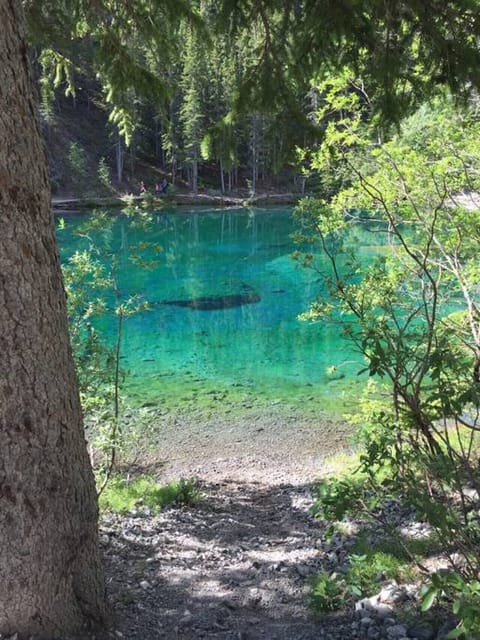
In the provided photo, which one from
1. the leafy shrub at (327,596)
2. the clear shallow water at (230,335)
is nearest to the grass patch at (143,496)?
the clear shallow water at (230,335)

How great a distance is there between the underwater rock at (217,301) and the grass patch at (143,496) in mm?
12071

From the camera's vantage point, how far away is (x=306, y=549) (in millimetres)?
4938

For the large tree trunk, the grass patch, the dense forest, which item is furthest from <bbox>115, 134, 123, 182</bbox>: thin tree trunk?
the large tree trunk

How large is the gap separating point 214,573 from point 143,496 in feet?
8.60

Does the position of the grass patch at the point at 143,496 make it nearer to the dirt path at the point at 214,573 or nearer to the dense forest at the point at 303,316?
the dense forest at the point at 303,316

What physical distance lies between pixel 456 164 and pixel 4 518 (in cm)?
605

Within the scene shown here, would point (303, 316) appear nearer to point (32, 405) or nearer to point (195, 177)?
point (32, 405)

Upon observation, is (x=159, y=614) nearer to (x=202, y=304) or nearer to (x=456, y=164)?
(x=456, y=164)

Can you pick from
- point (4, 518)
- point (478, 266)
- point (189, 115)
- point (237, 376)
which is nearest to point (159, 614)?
point (4, 518)

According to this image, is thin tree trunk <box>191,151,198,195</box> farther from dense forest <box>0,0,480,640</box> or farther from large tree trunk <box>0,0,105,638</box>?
large tree trunk <box>0,0,105,638</box>

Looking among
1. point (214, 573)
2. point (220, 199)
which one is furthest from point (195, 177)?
point (214, 573)

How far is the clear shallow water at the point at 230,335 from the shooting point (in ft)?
40.3

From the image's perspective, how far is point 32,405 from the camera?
243 centimetres

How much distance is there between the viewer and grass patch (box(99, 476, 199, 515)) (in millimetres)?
6062
